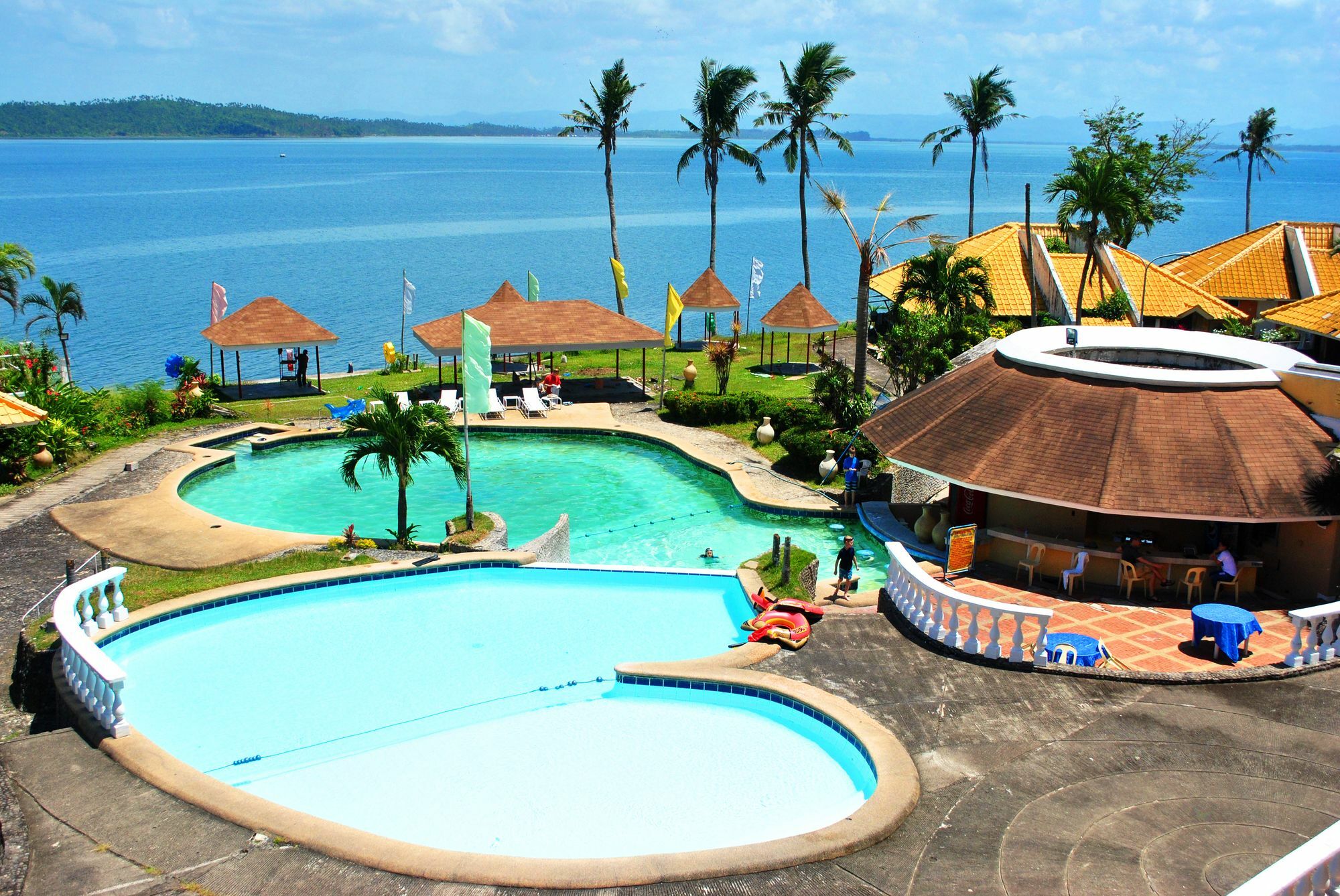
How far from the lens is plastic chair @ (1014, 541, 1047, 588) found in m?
16.7

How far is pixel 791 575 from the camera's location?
17.9 m

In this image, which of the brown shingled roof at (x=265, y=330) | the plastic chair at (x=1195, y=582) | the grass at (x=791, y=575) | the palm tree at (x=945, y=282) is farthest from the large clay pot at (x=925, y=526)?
the brown shingled roof at (x=265, y=330)

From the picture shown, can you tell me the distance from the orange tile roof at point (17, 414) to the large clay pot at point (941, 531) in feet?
62.4

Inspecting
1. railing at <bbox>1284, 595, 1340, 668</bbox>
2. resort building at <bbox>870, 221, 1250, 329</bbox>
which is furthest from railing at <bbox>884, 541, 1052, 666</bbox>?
resort building at <bbox>870, 221, 1250, 329</bbox>

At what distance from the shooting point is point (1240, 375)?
56.8 feet

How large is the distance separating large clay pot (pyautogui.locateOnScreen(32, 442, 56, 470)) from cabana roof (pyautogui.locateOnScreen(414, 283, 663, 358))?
10704 millimetres

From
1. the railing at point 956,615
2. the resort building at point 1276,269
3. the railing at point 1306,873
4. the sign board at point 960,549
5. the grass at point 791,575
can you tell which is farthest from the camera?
the resort building at point 1276,269

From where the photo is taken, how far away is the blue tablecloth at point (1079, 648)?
13.3 meters

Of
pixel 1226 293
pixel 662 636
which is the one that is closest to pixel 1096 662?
pixel 662 636

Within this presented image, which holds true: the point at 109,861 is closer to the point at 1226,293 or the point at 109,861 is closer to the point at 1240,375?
the point at 1240,375

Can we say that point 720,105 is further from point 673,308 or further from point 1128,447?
point 1128,447

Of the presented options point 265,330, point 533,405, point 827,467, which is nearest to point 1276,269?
point 827,467

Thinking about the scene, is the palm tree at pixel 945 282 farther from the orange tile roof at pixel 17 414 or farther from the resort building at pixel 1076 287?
the orange tile roof at pixel 17 414

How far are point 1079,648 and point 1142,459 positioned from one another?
4202 mm
